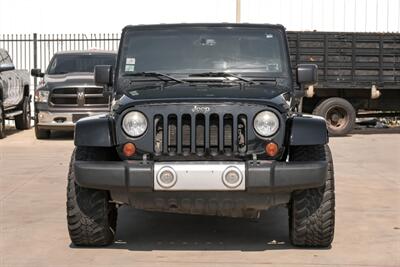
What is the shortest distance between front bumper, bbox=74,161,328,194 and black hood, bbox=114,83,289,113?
1.62 feet

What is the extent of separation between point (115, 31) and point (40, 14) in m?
2.51

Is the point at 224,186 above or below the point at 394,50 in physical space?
below

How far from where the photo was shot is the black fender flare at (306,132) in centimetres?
534

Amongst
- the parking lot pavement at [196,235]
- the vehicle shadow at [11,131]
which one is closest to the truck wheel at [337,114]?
the parking lot pavement at [196,235]

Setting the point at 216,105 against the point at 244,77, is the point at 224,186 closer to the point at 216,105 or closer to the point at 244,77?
the point at 216,105

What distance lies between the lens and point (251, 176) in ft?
17.1

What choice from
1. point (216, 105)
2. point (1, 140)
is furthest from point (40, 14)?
point (216, 105)

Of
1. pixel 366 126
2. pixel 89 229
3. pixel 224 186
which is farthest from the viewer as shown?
pixel 366 126

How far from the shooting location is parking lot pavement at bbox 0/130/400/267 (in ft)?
18.2

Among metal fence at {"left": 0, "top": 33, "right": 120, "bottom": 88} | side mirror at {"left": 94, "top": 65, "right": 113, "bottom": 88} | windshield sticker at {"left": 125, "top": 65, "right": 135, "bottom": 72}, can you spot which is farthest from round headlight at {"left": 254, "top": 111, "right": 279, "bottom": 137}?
metal fence at {"left": 0, "top": 33, "right": 120, "bottom": 88}

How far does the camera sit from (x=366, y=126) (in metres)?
18.8

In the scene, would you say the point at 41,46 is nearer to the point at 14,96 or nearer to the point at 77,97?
the point at 14,96

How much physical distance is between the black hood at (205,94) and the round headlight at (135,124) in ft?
0.29

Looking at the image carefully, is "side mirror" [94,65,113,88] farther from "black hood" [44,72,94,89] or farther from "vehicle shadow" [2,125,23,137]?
"vehicle shadow" [2,125,23,137]
